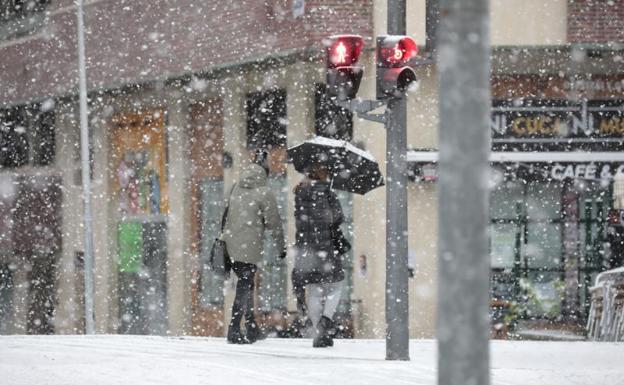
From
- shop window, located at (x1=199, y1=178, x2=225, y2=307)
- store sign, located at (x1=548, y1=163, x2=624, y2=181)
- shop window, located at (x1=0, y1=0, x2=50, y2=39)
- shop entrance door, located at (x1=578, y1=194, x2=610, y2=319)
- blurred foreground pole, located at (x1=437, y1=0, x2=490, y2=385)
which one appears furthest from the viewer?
shop window, located at (x1=0, y1=0, x2=50, y2=39)

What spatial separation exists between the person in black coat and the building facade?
638cm

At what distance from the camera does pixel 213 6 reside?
66.0ft

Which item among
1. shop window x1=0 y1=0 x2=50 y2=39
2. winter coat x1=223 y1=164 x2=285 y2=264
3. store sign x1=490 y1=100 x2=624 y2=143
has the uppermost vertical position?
shop window x1=0 y1=0 x2=50 y2=39

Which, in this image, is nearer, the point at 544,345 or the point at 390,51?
the point at 390,51

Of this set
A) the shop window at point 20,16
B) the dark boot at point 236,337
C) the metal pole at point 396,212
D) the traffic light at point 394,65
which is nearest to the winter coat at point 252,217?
the dark boot at point 236,337

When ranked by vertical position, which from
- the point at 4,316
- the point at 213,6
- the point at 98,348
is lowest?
the point at 4,316

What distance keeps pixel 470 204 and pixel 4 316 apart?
2670cm

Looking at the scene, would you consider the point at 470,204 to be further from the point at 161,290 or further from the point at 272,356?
the point at 161,290

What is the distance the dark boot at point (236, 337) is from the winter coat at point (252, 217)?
72cm

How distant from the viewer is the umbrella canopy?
11.9 meters

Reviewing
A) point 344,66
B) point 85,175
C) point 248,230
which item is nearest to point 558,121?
point 248,230

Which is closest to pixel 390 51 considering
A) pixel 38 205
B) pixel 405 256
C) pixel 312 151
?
pixel 405 256

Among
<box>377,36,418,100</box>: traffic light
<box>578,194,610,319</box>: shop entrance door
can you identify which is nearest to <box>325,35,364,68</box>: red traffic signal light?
<box>377,36,418,100</box>: traffic light

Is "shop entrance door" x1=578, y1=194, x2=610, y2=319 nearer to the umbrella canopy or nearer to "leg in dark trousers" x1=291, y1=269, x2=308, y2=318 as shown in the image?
the umbrella canopy
